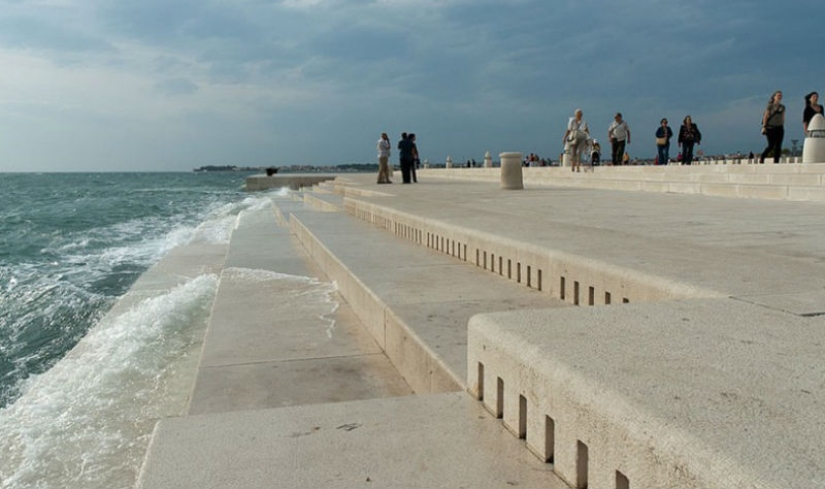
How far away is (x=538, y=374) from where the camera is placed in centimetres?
214

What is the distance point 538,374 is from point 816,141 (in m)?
13.3

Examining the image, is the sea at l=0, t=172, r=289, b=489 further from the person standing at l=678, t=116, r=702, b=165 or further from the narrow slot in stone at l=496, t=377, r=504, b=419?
the person standing at l=678, t=116, r=702, b=165

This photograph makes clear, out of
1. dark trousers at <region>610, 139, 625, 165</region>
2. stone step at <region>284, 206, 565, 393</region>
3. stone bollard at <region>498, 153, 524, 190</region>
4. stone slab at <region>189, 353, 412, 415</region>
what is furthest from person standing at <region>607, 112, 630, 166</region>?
stone slab at <region>189, 353, 412, 415</region>

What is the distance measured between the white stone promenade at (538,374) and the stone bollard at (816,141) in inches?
314

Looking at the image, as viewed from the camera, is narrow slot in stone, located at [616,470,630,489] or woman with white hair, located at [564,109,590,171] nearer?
narrow slot in stone, located at [616,470,630,489]

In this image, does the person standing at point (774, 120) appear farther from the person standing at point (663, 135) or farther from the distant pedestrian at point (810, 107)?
the person standing at point (663, 135)

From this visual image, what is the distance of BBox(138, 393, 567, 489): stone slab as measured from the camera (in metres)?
2.02

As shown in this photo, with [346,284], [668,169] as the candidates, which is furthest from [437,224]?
[668,169]

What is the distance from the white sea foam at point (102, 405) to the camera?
335 cm

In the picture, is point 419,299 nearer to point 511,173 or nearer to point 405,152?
point 511,173

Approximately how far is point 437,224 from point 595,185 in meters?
11.1

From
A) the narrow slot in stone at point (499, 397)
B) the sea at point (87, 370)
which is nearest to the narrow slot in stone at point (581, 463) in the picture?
the narrow slot in stone at point (499, 397)

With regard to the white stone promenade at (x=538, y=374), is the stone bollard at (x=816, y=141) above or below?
Result: above

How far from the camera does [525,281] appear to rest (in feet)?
17.1
